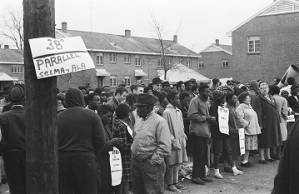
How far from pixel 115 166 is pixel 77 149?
1.37m

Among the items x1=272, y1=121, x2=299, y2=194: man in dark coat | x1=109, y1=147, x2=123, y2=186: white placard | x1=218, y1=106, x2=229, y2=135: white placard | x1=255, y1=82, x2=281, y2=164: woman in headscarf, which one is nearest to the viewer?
x1=272, y1=121, x2=299, y2=194: man in dark coat

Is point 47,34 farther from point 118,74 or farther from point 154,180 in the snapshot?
point 118,74

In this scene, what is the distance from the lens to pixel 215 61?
61062mm

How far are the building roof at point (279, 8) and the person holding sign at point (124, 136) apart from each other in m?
31.2

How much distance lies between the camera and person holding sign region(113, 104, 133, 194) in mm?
6641

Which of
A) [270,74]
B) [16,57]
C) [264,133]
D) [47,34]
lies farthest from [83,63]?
[16,57]

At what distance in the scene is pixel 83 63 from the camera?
3.79 meters

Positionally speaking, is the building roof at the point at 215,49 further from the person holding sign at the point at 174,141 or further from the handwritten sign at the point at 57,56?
the handwritten sign at the point at 57,56

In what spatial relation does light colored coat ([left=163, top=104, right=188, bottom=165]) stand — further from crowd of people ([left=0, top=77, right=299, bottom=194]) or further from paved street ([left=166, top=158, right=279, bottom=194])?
paved street ([left=166, top=158, right=279, bottom=194])

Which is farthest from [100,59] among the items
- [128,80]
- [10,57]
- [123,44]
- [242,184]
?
[242,184]

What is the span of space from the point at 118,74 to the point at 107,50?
11.5ft

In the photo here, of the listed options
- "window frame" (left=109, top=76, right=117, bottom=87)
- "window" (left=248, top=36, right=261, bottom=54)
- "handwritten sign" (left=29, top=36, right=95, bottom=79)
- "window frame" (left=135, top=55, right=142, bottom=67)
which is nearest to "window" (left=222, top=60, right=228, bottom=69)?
"window frame" (left=135, top=55, right=142, bottom=67)

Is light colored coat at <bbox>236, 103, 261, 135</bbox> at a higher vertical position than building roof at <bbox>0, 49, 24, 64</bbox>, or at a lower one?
lower

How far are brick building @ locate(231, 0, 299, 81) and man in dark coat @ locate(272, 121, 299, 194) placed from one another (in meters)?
33.8
